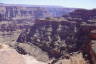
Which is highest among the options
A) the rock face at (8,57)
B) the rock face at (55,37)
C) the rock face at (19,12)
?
the rock face at (8,57)

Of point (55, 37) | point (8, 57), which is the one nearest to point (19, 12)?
point (55, 37)

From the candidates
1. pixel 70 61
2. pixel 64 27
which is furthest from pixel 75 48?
pixel 70 61

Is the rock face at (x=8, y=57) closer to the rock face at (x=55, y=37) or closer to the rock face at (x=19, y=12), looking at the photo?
the rock face at (x=55, y=37)

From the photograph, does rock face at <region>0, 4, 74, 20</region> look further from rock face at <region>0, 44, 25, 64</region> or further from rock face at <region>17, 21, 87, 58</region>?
rock face at <region>0, 44, 25, 64</region>

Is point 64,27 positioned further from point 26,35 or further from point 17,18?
point 17,18

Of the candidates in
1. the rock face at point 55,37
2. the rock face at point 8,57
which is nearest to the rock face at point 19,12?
the rock face at point 55,37

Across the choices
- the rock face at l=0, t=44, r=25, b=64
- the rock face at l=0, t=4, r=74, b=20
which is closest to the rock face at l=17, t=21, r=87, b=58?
the rock face at l=0, t=44, r=25, b=64

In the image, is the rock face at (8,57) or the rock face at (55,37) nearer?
the rock face at (8,57)

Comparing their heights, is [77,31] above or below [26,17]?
above

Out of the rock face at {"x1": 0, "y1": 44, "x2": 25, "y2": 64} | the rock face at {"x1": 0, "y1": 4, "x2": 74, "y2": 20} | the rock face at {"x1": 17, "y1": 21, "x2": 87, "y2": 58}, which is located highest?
the rock face at {"x1": 0, "y1": 44, "x2": 25, "y2": 64}

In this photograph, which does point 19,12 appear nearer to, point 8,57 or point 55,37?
point 55,37

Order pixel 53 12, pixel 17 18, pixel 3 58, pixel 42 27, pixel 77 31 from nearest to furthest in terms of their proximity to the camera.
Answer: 1. pixel 3 58
2. pixel 77 31
3. pixel 42 27
4. pixel 17 18
5. pixel 53 12
